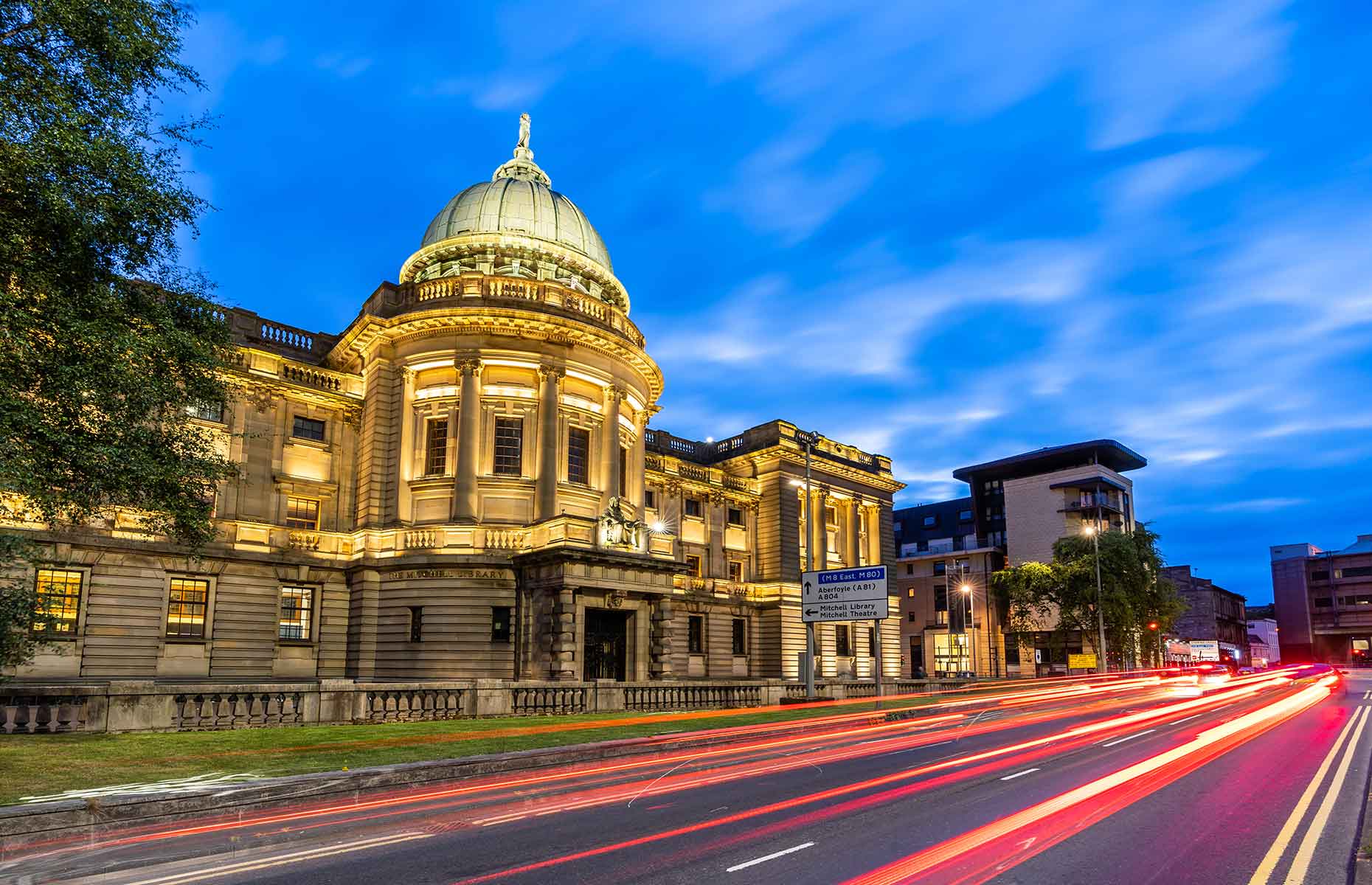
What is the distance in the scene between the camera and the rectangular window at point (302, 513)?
3941cm

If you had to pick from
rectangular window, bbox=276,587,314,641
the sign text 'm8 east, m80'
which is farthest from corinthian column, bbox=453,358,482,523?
the sign text 'm8 east, m80'

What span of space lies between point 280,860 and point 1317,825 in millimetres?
12217

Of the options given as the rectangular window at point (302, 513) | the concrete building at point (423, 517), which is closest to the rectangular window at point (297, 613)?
the concrete building at point (423, 517)

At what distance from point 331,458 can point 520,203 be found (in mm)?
17839

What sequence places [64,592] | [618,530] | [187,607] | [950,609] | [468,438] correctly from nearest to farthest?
[64,592]
[187,607]
[618,530]
[468,438]
[950,609]

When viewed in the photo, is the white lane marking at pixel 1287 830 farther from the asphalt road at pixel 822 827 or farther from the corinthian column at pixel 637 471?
the corinthian column at pixel 637 471

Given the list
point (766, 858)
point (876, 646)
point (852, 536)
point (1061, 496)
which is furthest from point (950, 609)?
point (766, 858)

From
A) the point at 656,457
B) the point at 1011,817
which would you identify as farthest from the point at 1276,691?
the point at 1011,817

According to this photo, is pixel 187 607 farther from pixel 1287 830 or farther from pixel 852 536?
pixel 852 536

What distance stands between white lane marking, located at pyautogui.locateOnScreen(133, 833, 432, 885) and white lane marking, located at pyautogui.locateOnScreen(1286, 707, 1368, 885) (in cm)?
904

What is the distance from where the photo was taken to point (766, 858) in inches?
356

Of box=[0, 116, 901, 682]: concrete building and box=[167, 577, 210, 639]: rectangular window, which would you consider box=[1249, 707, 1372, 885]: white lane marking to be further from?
box=[167, 577, 210, 639]: rectangular window

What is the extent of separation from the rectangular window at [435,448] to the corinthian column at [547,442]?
14.2 ft

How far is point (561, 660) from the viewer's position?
35594 millimetres
